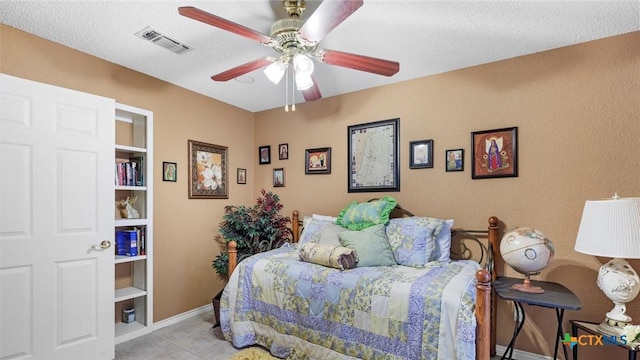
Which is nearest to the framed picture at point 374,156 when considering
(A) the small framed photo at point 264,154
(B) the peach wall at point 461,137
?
(B) the peach wall at point 461,137

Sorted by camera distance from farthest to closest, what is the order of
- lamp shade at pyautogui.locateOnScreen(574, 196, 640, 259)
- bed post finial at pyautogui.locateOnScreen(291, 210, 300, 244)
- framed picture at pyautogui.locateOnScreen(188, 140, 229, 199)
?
bed post finial at pyautogui.locateOnScreen(291, 210, 300, 244)
framed picture at pyautogui.locateOnScreen(188, 140, 229, 199)
lamp shade at pyautogui.locateOnScreen(574, 196, 640, 259)

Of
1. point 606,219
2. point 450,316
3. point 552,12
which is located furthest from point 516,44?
point 450,316

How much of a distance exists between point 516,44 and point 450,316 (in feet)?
6.67

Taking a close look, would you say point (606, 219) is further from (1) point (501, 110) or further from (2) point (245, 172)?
(2) point (245, 172)

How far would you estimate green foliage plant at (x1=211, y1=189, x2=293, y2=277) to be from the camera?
328 cm

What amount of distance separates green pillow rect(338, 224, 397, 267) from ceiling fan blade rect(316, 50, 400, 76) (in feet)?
4.23

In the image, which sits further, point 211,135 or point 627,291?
point 211,135

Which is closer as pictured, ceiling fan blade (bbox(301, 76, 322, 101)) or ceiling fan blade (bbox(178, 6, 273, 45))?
ceiling fan blade (bbox(178, 6, 273, 45))

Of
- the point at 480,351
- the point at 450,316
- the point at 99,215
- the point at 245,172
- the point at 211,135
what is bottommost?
the point at 480,351

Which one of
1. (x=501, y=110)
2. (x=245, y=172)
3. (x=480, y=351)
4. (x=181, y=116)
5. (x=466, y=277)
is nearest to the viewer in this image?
(x=480, y=351)

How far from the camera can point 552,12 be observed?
1928 mm

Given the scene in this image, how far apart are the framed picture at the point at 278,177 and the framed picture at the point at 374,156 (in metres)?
0.96

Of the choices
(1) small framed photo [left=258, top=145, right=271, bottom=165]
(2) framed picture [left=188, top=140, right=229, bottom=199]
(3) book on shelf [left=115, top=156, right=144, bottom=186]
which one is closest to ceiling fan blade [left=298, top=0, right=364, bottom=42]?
(3) book on shelf [left=115, top=156, right=144, bottom=186]

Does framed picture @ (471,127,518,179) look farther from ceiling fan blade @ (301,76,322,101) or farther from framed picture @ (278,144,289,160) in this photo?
framed picture @ (278,144,289,160)
